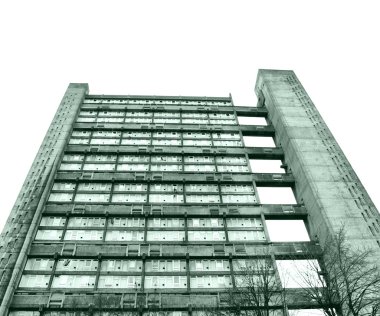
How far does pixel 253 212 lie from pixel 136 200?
13.0 metres

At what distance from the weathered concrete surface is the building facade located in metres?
0.15

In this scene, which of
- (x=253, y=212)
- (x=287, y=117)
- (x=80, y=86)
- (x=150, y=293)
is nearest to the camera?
(x=150, y=293)

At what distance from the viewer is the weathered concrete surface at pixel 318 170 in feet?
125

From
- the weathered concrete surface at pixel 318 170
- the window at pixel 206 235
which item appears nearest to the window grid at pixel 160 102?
the weathered concrete surface at pixel 318 170

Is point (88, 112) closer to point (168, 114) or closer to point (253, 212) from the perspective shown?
point (168, 114)

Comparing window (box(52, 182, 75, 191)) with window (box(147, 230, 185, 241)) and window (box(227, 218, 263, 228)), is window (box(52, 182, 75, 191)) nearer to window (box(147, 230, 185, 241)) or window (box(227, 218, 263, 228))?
window (box(147, 230, 185, 241))

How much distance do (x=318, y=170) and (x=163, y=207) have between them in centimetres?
1792

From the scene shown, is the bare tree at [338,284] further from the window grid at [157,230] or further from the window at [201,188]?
the window at [201,188]

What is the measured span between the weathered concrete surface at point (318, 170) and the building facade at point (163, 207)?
0.15 m

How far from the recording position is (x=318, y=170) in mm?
43938

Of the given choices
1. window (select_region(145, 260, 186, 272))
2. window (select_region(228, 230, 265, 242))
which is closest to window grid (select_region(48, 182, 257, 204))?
window (select_region(228, 230, 265, 242))

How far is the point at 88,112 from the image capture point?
189 ft

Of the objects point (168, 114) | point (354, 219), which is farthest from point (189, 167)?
point (354, 219)

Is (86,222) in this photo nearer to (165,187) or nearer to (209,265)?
(165,187)
